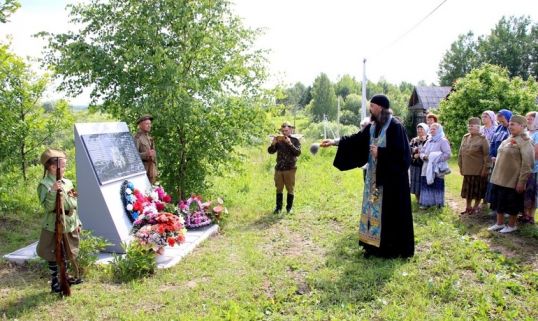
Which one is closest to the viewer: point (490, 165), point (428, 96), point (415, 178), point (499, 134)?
point (499, 134)

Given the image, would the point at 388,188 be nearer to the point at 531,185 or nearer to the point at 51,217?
the point at 531,185

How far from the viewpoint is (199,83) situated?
7.75 metres

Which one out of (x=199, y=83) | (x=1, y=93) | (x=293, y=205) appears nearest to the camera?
(x=199, y=83)

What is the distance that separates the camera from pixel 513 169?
245 inches

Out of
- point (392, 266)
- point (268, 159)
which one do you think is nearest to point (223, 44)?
point (392, 266)

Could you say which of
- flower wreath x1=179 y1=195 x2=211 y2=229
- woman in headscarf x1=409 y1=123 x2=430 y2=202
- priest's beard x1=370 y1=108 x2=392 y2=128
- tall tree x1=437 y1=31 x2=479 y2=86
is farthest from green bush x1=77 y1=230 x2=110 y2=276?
tall tree x1=437 y1=31 x2=479 y2=86

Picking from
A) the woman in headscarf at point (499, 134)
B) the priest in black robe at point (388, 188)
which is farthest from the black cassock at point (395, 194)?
the woman in headscarf at point (499, 134)

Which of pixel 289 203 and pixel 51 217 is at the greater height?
pixel 51 217

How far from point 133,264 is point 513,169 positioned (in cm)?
536

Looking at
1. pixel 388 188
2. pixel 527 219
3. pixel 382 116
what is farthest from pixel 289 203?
pixel 527 219

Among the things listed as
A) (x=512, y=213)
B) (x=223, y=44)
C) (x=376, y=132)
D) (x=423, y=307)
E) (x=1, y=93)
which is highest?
(x=223, y=44)

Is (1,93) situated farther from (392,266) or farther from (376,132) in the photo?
(392,266)

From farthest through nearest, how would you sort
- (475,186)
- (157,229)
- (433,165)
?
(433,165) < (475,186) < (157,229)

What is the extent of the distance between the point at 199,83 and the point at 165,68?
82 cm
